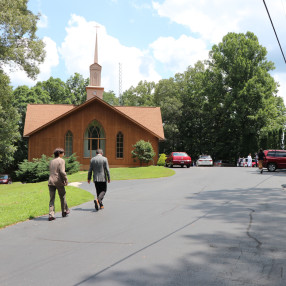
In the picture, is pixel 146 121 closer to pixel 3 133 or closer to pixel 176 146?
pixel 3 133

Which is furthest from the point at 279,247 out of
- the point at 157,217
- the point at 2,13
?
the point at 2,13

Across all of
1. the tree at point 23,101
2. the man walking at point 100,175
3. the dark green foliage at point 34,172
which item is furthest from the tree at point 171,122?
the man walking at point 100,175

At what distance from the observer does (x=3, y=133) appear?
111 ft

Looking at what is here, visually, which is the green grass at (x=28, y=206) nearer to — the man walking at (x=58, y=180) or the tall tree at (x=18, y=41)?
the man walking at (x=58, y=180)

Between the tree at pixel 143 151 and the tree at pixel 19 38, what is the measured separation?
36.6ft

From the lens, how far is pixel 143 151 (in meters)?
32.2

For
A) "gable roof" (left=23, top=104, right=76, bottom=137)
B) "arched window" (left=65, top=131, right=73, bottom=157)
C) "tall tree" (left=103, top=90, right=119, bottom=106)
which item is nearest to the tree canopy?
"gable roof" (left=23, top=104, right=76, bottom=137)

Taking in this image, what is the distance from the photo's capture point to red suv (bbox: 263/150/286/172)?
27422mm

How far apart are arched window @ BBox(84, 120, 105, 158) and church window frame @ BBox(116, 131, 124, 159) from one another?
54.4 inches

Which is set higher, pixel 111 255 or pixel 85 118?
pixel 85 118

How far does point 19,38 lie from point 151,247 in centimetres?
2601

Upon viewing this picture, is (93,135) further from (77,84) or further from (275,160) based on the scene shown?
(77,84)

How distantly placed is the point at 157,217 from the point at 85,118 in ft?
83.0

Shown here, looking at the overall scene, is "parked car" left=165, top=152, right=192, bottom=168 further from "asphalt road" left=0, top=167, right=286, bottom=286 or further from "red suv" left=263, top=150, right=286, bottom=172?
"asphalt road" left=0, top=167, right=286, bottom=286
